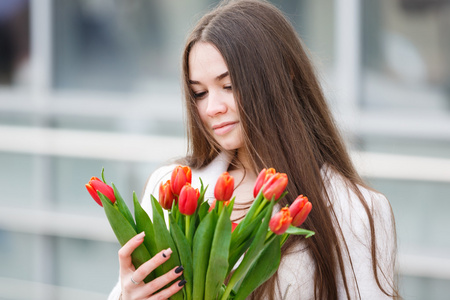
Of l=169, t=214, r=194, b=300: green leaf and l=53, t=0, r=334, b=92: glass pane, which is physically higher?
l=53, t=0, r=334, b=92: glass pane

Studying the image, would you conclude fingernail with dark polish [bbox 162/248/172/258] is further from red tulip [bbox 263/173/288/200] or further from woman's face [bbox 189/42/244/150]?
woman's face [bbox 189/42/244/150]

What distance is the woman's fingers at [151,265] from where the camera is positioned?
0.96 metres

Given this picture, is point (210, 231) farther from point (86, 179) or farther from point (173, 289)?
point (86, 179)

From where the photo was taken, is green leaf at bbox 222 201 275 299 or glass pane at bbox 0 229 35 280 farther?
glass pane at bbox 0 229 35 280

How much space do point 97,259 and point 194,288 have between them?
2.90 meters

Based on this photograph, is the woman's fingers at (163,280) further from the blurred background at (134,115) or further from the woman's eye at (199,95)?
the blurred background at (134,115)

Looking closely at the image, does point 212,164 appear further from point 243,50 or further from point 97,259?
point 97,259

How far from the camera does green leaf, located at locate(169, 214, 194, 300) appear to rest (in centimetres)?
97

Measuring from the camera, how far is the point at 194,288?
3.23 ft

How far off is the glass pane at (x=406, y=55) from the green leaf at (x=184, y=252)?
2.00 m

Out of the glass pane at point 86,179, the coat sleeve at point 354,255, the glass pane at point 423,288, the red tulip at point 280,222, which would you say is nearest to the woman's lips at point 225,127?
the coat sleeve at point 354,255

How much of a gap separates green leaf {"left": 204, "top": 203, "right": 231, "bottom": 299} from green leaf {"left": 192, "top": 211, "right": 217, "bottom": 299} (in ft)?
0.05

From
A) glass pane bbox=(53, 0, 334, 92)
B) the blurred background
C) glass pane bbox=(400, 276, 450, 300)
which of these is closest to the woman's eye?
the blurred background

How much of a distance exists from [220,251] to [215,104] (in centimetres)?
46
